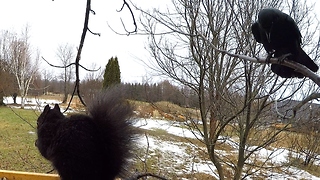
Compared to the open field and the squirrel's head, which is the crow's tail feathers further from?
the open field

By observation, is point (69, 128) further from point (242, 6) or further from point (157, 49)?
point (157, 49)

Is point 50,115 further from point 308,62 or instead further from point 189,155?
point 189,155

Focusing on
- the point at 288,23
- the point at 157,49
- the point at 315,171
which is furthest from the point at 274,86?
the point at 315,171

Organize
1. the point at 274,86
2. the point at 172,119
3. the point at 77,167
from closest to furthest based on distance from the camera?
the point at 77,167
the point at 274,86
the point at 172,119

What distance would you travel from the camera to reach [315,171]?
4.91 metres

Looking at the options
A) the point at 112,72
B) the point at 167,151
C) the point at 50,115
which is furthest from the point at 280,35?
the point at 167,151

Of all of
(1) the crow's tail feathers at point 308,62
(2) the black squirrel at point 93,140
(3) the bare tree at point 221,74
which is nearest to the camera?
(1) the crow's tail feathers at point 308,62

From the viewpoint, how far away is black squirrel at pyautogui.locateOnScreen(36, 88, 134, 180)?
766 mm

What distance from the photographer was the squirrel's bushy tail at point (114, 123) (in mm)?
794

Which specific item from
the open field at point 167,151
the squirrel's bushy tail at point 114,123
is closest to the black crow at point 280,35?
the squirrel's bushy tail at point 114,123

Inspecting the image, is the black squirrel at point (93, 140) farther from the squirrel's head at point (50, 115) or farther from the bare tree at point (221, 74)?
the bare tree at point (221, 74)

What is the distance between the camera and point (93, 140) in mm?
781

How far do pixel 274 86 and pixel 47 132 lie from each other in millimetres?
2132

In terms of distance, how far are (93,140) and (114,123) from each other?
7 cm
